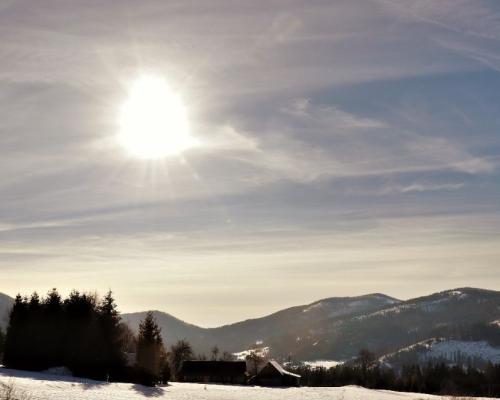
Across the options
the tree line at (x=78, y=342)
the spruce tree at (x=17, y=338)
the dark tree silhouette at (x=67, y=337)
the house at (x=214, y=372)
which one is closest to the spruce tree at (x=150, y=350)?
the tree line at (x=78, y=342)

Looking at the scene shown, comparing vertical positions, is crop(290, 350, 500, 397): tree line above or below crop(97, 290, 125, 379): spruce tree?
below

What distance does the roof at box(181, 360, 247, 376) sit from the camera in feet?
345

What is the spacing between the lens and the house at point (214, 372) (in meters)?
104

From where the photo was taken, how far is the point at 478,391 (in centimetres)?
15800

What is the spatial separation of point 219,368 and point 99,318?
138 ft

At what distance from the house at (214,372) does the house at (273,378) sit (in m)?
3.17

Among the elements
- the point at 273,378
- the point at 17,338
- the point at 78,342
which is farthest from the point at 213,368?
the point at 17,338

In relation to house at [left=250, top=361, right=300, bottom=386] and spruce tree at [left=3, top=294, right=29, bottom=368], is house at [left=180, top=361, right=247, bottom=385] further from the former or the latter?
spruce tree at [left=3, top=294, right=29, bottom=368]

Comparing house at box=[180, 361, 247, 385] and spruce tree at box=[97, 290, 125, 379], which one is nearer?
spruce tree at box=[97, 290, 125, 379]

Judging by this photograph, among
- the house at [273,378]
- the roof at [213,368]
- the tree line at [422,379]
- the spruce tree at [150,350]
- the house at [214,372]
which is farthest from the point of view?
the tree line at [422,379]

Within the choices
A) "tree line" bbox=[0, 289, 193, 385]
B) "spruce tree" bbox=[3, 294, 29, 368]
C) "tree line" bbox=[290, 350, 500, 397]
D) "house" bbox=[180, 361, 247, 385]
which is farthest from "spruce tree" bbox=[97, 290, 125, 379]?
"tree line" bbox=[290, 350, 500, 397]

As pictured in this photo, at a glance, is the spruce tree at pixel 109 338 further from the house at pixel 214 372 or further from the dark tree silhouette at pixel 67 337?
the house at pixel 214 372

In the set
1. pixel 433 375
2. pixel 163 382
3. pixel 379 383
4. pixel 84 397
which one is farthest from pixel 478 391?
pixel 84 397

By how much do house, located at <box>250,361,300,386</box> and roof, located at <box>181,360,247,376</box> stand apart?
370 centimetres
